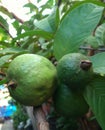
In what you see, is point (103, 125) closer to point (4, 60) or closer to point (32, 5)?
point (4, 60)

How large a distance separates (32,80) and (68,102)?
82 millimetres

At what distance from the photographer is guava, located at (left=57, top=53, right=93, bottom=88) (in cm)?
49

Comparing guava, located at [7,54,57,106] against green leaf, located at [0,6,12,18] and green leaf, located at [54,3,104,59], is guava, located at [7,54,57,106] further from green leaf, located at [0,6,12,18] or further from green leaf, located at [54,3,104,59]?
green leaf, located at [0,6,12,18]

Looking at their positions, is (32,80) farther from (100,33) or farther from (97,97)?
(100,33)

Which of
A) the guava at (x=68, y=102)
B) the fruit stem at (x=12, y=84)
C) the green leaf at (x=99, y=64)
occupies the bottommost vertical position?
the guava at (x=68, y=102)

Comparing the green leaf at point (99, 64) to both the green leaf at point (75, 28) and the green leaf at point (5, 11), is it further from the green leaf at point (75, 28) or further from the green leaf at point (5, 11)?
the green leaf at point (5, 11)

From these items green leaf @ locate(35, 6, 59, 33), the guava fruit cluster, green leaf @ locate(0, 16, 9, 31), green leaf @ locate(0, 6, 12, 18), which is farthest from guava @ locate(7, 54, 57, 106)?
green leaf @ locate(0, 6, 12, 18)

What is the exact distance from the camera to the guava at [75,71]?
0.49 m

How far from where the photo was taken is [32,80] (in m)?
0.51

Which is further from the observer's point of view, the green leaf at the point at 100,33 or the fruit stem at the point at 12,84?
the green leaf at the point at 100,33

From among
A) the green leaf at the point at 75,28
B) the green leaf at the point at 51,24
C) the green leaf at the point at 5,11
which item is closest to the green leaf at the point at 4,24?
the green leaf at the point at 5,11

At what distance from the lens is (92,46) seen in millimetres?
687

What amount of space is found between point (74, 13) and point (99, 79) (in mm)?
138

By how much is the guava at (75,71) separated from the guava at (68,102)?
0.09 feet
